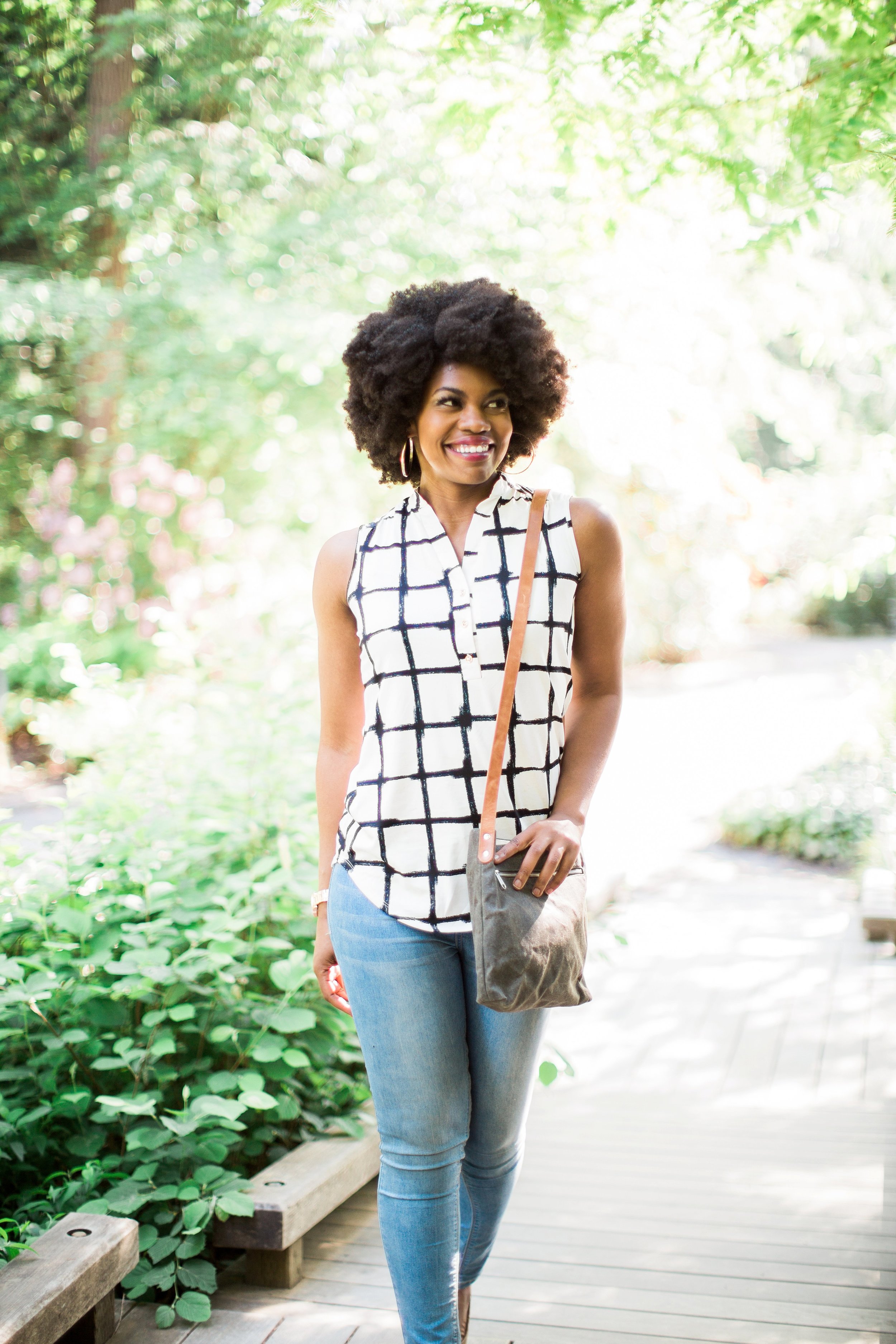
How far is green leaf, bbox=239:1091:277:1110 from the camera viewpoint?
6.81ft

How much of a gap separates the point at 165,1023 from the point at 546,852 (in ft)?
4.37

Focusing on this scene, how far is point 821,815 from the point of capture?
21.0 ft

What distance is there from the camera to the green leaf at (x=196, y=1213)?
2.03 metres

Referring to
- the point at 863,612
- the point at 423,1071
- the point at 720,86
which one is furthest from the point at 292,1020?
the point at 863,612

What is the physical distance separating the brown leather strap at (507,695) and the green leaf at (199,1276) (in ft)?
3.72

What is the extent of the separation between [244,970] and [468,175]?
5.52 meters

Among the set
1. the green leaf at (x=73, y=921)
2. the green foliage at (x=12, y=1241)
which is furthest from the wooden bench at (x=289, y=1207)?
the green leaf at (x=73, y=921)

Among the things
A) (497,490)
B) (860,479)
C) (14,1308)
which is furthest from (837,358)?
(14,1308)

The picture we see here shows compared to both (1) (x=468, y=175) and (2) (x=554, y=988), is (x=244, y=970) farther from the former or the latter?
(1) (x=468, y=175)

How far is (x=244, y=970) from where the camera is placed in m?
2.33

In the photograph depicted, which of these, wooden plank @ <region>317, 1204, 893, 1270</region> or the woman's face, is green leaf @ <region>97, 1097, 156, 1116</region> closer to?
wooden plank @ <region>317, 1204, 893, 1270</region>

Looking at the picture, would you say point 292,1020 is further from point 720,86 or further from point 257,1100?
point 720,86

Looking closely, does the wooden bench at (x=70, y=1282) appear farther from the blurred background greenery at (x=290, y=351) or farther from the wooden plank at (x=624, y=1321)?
the wooden plank at (x=624, y=1321)

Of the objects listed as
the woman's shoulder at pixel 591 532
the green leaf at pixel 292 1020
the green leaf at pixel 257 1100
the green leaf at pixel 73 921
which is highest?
the woman's shoulder at pixel 591 532
